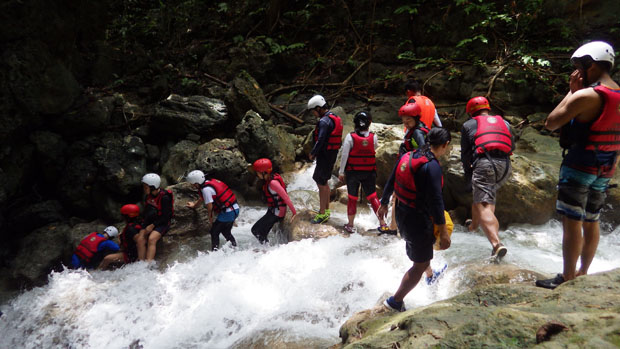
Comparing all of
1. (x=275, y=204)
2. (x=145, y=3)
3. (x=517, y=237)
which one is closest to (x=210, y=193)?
(x=275, y=204)

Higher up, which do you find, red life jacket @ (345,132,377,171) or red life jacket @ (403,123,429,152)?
red life jacket @ (403,123,429,152)

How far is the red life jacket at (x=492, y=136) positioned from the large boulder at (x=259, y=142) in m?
6.02

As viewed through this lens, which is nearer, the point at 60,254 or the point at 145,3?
the point at 60,254

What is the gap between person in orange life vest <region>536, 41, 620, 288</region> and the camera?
9.14 feet

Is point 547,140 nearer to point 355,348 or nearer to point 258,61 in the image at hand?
point 355,348

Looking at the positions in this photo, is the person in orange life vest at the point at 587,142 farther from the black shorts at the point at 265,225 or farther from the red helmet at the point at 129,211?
the red helmet at the point at 129,211

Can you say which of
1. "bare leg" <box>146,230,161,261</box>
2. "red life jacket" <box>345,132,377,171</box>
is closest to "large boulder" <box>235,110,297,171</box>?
"bare leg" <box>146,230,161,261</box>

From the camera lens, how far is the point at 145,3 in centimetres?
1645

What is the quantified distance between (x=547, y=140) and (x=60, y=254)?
482 inches

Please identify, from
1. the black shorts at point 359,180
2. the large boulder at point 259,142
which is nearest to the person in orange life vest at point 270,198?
the black shorts at point 359,180

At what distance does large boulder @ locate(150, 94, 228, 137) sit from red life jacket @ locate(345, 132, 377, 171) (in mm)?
6005

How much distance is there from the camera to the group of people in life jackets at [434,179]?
9.39 feet

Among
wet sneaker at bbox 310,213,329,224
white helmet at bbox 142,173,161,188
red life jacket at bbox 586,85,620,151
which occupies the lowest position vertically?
wet sneaker at bbox 310,213,329,224

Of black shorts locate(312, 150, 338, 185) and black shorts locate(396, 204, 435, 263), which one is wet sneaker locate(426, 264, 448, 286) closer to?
black shorts locate(396, 204, 435, 263)
